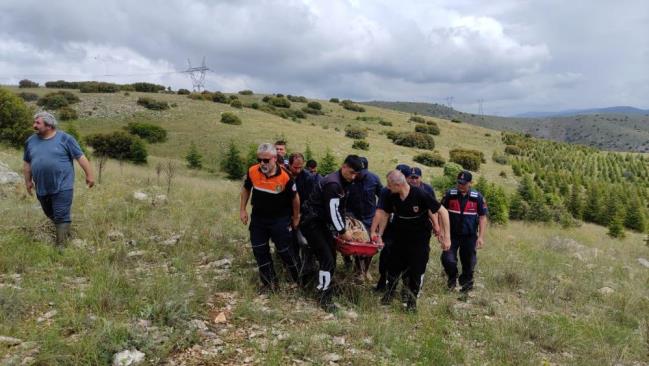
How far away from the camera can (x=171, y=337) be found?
3361mm

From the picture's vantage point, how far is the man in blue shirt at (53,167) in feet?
15.8

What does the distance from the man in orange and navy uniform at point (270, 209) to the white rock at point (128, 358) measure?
1744mm

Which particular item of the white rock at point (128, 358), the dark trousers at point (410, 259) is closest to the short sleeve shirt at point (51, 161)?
the white rock at point (128, 358)

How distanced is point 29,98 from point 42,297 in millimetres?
36506

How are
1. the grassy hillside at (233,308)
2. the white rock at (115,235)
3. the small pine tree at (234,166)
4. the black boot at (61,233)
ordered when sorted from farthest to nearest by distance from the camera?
the small pine tree at (234,166)
the white rock at (115,235)
the black boot at (61,233)
the grassy hillside at (233,308)

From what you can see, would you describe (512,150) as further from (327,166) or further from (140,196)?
(140,196)

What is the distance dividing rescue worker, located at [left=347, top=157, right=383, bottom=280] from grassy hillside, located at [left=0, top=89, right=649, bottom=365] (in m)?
0.31

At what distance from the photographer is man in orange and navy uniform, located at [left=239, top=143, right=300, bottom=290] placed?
4477 millimetres

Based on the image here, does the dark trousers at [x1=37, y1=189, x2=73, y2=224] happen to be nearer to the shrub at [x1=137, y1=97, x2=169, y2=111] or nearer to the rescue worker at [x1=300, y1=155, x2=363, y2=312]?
the rescue worker at [x1=300, y1=155, x2=363, y2=312]

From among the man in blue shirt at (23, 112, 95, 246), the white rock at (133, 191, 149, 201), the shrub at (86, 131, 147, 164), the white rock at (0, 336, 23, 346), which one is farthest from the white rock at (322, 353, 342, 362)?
the shrub at (86, 131, 147, 164)

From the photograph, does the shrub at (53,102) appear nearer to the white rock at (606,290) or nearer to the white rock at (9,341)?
the white rock at (9,341)

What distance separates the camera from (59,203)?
16.3ft

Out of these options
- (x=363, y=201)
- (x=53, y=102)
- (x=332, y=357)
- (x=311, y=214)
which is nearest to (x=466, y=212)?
(x=363, y=201)

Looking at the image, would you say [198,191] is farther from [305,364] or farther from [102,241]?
[305,364]
